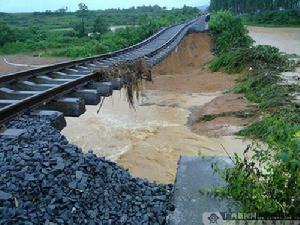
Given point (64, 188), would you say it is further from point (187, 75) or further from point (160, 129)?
point (187, 75)

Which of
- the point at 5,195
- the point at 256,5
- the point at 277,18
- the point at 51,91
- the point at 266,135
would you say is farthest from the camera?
the point at 256,5

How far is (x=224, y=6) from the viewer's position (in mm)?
108312

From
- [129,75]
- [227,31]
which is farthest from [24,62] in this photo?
[129,75]

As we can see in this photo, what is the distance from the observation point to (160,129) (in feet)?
41.6

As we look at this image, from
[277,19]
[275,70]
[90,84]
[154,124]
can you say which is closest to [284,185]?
[90,84]

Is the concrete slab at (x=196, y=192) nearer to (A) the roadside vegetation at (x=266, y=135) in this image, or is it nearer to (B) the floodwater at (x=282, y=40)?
(A) the roadside vegetation at (x=266, y=135)

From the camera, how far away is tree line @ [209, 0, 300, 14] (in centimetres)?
8525

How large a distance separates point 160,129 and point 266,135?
11.8 ft

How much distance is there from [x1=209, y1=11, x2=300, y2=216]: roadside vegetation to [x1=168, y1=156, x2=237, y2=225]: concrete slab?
0.15m

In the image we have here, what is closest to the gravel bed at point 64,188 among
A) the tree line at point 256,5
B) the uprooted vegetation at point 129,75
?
the uprooted vegetation at point 129,75

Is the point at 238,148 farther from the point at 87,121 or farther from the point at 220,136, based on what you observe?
the point at 87,121

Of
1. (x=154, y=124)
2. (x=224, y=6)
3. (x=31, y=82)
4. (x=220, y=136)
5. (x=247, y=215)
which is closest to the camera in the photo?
(x=247, y=215)

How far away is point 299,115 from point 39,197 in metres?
8.34

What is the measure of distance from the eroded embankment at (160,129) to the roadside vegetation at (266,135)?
860 millimetres
